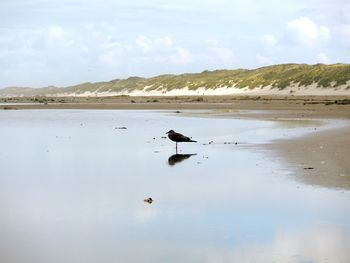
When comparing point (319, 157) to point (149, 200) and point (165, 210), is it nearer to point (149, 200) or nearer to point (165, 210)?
point (149, 200)

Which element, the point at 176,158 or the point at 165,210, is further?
the point at 176,158

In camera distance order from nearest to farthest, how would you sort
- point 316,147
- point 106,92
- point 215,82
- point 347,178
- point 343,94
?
1. point 347,178
2. point 316,147
3. point 343,94
4. point 215,82
5. point 106,92

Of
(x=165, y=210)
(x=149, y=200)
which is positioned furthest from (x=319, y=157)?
(x=165, y=210)

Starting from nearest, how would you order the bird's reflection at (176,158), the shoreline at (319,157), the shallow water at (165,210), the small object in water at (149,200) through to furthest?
1. the shallow water at (165,210)
2. the small object in water at (149,200)
3. the shoreline at (319,157)
4. the bird's reflection at (176,158)

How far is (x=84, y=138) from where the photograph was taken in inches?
866

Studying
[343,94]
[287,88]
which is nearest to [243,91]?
[287,88]

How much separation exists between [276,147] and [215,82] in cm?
8517

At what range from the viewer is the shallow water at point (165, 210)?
695 cm

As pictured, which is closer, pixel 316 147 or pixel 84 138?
A: pixel 316 147

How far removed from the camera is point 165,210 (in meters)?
9.15

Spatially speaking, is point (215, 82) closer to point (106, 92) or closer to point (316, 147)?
point (106, 92)

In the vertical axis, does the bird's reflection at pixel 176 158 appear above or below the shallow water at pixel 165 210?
below

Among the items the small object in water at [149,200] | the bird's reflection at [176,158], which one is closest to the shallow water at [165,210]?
the bird's reflection at [176,158]

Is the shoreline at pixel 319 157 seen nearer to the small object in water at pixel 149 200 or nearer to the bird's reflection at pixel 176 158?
the bird's reflection at pixel 176 158
